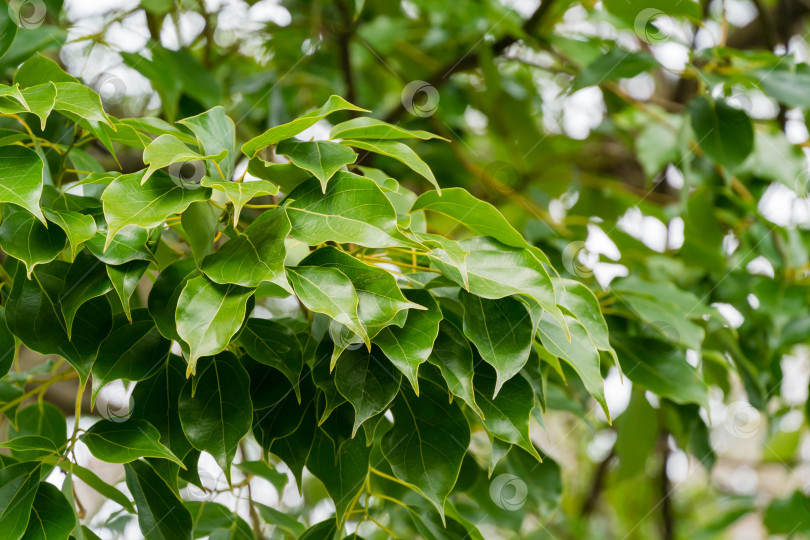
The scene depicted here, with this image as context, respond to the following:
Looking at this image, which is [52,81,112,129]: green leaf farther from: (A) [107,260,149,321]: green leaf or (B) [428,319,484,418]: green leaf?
(B) [428,319,484,418]: green leaf

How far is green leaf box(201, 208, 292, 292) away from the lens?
0.41 meters

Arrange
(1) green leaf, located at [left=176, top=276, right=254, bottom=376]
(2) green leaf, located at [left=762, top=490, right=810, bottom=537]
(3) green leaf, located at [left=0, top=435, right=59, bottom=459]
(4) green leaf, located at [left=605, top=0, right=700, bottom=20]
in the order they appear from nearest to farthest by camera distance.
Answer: (1) green leaf, located at [left=176, top=276, right=254, bottom=376] < (3) green leaf, located at [left=0, top=435, right=59, bottom=459] < (4) green leaf, located at [left=605, top=0, right=700, bottom=20] < (2) green leaf, located at [left=762, top=490, right=810, bottom=537]

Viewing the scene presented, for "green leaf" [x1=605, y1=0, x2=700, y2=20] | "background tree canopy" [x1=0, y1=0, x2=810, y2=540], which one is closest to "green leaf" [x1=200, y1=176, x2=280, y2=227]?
"background tree canopy" [x1=0, y1=0, x2=810, y2=540]

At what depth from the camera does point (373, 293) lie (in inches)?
17.0

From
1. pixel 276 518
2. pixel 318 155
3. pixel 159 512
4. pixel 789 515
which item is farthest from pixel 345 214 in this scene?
pixel 789 515

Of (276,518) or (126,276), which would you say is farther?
(276,518)

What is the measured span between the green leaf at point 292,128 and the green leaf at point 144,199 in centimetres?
4

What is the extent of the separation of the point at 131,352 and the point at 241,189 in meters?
0.14

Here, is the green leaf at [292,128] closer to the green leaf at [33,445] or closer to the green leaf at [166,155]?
the green leaf at [166,155]

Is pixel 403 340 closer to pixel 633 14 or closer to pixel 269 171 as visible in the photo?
pixel 269 171

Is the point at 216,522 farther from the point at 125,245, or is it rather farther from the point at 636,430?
the point at 636,430

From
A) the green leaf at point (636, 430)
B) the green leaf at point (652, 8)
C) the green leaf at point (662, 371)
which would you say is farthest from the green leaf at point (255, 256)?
the green leaf at point (636, 430)

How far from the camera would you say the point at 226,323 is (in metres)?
0.40

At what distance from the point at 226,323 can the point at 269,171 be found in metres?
0.12
